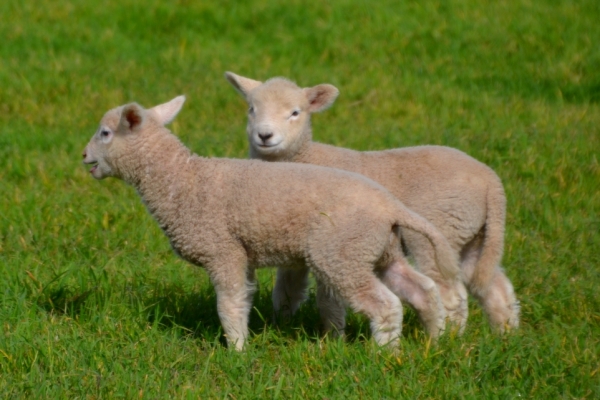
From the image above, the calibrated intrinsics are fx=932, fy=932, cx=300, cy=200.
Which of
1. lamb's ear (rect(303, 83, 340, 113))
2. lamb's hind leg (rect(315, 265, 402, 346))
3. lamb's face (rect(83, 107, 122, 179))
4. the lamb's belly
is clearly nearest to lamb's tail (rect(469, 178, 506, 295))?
lamb's hind leg (rect(315, 265, 402, 346))

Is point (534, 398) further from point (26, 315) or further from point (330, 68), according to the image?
point (330, 68)

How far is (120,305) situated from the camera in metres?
5.41

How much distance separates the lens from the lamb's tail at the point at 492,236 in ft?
18.3

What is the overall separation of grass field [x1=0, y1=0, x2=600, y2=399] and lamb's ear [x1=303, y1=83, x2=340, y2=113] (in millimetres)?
1236

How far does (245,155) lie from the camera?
8.29m

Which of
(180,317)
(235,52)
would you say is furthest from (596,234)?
(235,52)

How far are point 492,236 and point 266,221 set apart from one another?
1521 mm

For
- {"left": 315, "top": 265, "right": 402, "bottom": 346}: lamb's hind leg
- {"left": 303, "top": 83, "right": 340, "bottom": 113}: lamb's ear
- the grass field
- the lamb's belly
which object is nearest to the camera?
the grass field

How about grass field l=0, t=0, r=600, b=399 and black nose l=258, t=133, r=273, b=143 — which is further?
black nose l=258, t=133, r=273, b=143

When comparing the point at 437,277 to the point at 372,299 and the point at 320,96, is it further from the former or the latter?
the point at 320,96

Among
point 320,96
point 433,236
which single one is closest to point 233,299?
point 433,236

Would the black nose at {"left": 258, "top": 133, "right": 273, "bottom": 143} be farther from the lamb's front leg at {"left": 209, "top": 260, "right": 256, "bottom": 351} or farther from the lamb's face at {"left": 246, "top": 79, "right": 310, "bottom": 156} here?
the lamb's front leg at {"left": 209, "top": 260, "right": 256, "bottom": 351}

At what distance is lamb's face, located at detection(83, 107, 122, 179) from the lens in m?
5.33

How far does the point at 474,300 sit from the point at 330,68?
216 inches
